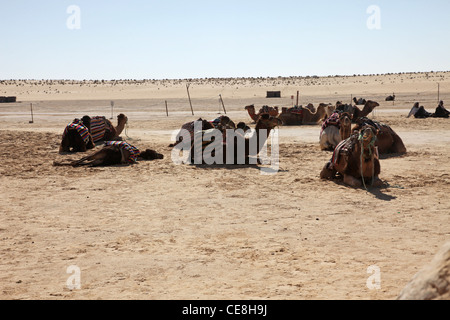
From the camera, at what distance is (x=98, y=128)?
57.4 feet

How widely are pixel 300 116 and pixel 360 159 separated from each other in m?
15.4

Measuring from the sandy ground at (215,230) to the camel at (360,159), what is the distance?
34 centimetres

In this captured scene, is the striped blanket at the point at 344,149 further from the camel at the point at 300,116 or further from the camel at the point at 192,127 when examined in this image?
the camel at the point at 300,116

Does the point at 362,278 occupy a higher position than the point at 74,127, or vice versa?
the point at 74,127

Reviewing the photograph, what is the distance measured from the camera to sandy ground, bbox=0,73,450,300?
5.46 meters

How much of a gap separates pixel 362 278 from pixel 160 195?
520 centimetres

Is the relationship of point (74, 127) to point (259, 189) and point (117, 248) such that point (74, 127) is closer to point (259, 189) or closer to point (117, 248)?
point (259, 189)

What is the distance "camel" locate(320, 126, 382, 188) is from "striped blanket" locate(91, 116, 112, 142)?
9.31m

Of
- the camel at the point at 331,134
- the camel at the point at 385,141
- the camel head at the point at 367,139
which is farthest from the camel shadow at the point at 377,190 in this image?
the camel at the point at 331,134

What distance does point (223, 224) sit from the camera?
309 inches

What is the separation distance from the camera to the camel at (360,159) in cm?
1005

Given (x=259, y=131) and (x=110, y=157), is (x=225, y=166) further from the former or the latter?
(x=110, y=157)

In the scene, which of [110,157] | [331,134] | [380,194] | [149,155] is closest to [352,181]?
[380,194]
